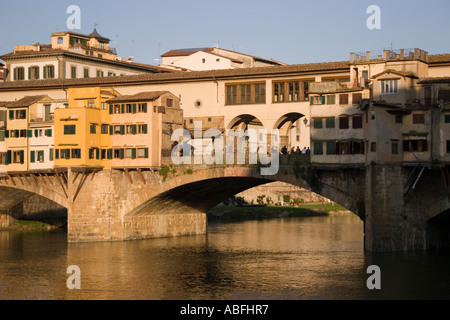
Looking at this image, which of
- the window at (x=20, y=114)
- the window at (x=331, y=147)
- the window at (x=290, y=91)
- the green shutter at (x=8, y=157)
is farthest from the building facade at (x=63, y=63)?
the window at (x=331, y=147)

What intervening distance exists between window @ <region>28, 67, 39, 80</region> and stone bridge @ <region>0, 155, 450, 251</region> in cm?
1220

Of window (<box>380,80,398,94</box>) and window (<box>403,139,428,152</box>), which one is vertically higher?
window (<box>380,80,398,94</box>)

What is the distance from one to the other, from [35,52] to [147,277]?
42683 mm

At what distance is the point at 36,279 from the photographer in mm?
56562

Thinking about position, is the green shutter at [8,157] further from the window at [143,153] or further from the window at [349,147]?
the window at [349,147]

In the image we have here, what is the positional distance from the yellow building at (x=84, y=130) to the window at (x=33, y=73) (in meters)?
18.0

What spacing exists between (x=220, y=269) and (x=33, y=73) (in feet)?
135

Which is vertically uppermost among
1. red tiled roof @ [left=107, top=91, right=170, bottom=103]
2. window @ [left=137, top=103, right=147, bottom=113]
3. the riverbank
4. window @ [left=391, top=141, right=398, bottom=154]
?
red tiled roof @ [left=107, top=91, right=170, bottom=103]

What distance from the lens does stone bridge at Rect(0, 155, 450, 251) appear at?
60.8 metres

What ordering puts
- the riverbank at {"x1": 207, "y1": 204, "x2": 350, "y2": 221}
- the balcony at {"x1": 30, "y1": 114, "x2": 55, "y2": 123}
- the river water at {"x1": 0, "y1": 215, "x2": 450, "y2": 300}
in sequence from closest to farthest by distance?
the river water at {"x1": 0, "y1": 215, "x2": 450, "y2": 300}, the balcony at {"x1": 30, "y1": 114, "x2": 55, "y2": 123}, the riverbank at {"x1": 207, "y1": 204, "x2": 350, "y2": 221}

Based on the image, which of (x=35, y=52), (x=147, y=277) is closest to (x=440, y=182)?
(x=147, y=277)

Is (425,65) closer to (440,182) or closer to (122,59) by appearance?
(440,182)

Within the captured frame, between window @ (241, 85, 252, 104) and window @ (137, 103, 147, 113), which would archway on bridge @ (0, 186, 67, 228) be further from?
window @ (241, 85, 252, 104)

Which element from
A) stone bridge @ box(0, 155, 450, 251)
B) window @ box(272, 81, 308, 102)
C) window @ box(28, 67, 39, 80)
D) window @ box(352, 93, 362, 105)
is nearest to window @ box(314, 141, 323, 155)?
stone bridge @ box(0, 155, 450, 251)
